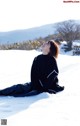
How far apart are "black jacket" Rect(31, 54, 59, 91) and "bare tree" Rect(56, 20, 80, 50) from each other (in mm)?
31497

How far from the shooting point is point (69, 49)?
31.4m

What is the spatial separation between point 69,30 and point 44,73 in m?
34.0

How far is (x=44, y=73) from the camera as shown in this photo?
665 cm

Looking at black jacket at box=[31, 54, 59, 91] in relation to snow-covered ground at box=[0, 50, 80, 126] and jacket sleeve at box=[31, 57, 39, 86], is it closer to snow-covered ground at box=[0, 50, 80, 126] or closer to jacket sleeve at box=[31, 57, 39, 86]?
jacket sleeve at box=[31, 57, 39, 86]

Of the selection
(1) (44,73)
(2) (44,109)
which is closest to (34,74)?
(1) (44,73)

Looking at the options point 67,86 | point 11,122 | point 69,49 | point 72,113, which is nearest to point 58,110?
point 72,113

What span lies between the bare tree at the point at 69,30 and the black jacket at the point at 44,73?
3150cm

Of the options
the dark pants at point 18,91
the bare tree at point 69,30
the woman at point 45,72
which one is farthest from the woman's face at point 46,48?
the bare tree at point 69,30

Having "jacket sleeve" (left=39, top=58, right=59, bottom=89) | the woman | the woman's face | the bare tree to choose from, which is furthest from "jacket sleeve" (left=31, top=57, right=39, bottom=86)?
the bare tree

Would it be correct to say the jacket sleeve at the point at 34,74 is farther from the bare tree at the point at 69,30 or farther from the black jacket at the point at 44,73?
the bare tree at the point at 69,30

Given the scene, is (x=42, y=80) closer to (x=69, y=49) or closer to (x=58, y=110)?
(x=58, y=110)

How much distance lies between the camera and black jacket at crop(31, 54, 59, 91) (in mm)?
6605

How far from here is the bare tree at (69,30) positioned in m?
38.8

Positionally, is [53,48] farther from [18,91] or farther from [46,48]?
[18,91]
